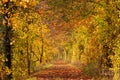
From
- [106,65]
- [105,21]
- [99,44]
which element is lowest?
[106,65]

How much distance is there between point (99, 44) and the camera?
87.5ft

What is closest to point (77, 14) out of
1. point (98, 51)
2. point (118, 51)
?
point (98, 51)

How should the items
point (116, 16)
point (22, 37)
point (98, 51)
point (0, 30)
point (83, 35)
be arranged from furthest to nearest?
point (83, 35)
point (98, 51)
point (22, 37)
point (116, 16)
point (0, 30)

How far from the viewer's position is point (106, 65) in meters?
26.7

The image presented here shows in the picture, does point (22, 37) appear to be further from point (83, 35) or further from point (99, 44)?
point (83, 35)

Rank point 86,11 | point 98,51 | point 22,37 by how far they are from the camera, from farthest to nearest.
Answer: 1. point 86,11
2. point 98,51
3. point 22,37

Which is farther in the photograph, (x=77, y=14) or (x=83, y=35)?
(x=83, y=35)

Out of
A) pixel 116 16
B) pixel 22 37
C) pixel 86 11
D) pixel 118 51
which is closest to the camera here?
pixel 118 51

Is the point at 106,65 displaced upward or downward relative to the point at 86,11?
downward

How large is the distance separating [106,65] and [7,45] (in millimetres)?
10184

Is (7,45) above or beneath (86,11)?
beneath

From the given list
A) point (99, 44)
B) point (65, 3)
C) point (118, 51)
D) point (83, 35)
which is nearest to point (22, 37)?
point (99, 44)

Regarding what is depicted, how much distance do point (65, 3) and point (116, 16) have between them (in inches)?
478

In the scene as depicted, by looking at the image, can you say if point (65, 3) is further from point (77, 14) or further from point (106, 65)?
point (106, 65)
